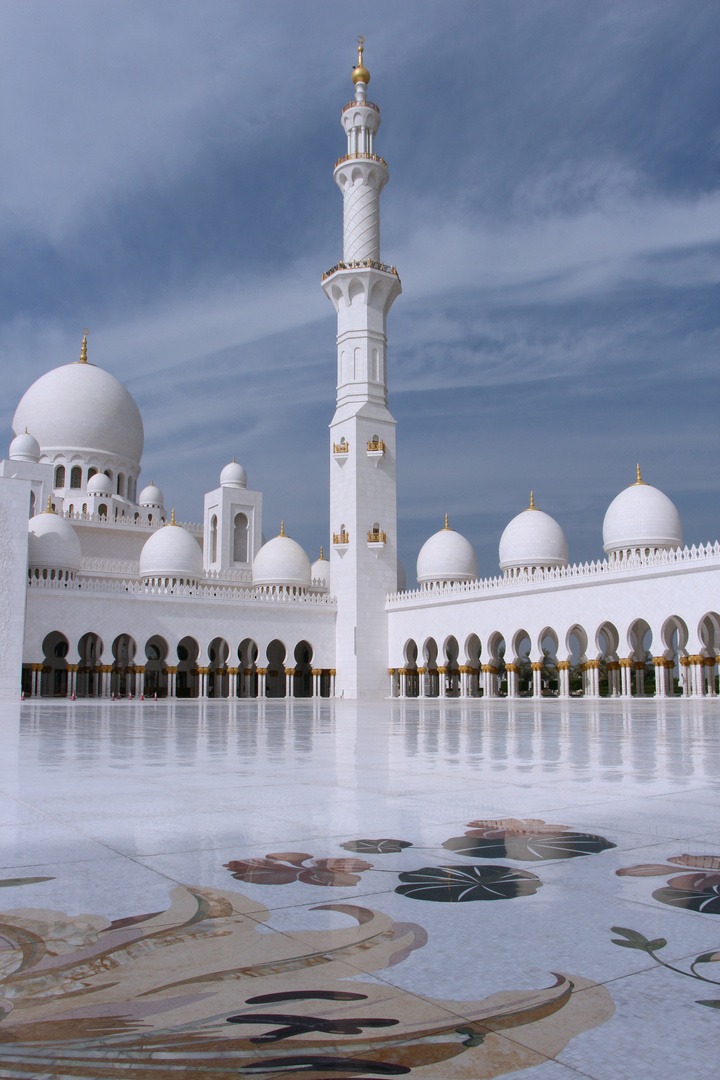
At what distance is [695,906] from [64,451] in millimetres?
33190

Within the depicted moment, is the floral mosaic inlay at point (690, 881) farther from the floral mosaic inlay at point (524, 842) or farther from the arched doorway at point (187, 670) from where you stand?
the arched doorway at point (187, 670)

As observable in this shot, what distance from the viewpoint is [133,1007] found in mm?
1326

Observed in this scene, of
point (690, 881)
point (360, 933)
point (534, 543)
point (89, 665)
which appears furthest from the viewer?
point (89, 665)

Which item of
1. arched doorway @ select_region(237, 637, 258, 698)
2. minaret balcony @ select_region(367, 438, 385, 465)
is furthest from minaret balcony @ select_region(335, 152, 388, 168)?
arched doorway @ select_region(237, 637, 258, 698)

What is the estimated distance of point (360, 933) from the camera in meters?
1.65

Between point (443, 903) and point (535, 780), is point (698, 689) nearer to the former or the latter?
point (535, 780)

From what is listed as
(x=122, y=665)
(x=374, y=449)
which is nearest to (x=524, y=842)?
(x=374, y=449)

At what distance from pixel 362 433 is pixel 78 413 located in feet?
36.8

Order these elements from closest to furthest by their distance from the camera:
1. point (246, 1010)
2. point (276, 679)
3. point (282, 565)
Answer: point (246, 1010)
point (282, 565)
point (276, 679)

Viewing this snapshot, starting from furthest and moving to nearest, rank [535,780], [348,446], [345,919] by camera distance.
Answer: [348,446], [535,780], [345,919]

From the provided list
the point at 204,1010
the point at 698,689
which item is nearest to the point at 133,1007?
the point at 204,1010

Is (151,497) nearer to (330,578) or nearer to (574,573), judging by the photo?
(330,578)

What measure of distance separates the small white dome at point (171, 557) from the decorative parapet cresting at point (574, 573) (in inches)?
258

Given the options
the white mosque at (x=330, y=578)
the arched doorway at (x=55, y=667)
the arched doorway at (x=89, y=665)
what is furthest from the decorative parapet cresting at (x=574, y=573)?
the arched doorway at (x=55, y=667)
